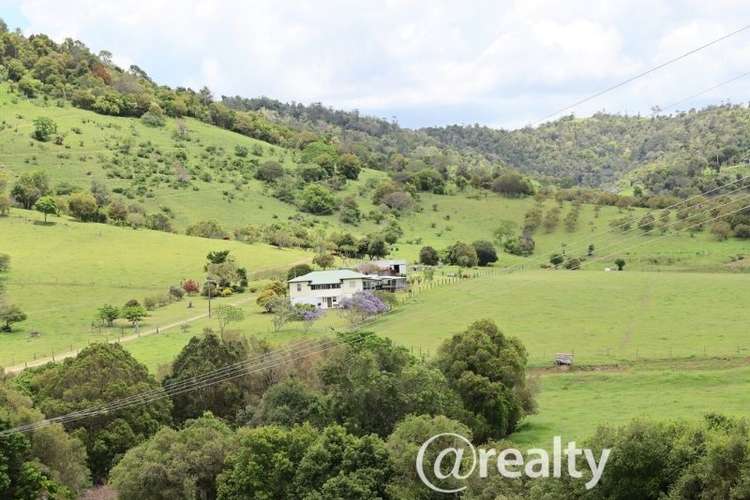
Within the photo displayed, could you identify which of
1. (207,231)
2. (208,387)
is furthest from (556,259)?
(208,387)

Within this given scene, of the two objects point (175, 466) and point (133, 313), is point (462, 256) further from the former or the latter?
point (175, 466)

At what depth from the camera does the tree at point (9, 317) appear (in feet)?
199

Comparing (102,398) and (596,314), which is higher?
(596,314)

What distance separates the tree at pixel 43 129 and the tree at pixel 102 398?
88.5 meters

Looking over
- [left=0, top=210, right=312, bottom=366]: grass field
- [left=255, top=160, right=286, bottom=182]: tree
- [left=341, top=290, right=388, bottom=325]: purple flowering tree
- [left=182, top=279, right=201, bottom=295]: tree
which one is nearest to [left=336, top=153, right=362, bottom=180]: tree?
[left=255, top=160, right=286, bottom=182]: tree

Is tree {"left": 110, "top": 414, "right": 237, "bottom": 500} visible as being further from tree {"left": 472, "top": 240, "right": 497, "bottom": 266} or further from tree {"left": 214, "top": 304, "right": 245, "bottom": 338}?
tree {"left": 472, "top": 240, "right": 497, "bottom": 266}

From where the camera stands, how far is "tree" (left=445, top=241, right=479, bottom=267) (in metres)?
92.1

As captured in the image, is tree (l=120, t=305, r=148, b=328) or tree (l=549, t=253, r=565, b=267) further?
tree (l=549, t=253, r=565, b=267)

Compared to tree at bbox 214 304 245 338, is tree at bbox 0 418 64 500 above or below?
below

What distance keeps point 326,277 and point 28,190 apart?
154ft

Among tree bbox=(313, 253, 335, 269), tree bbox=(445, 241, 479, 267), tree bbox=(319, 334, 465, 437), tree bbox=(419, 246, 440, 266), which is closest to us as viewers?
tree bbox=(319, 334, 465, 437)

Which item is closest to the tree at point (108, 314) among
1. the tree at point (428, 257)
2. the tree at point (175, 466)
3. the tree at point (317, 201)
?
the tree at point (175, 466)

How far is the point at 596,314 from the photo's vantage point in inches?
2443

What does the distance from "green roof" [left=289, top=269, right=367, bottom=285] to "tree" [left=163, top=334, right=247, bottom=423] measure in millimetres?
24986
